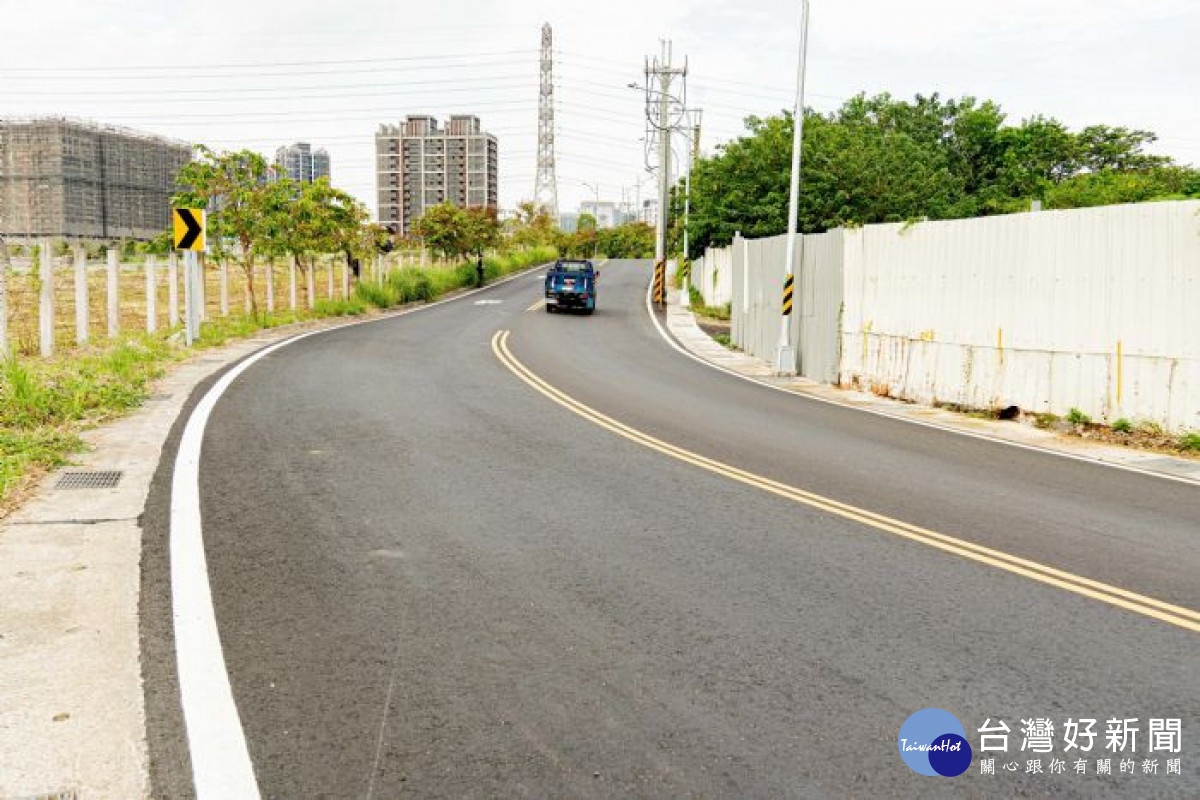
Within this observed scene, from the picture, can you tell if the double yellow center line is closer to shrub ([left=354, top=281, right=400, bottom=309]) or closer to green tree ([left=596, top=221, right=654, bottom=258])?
shrub ([left=354, top=281, right=400, bottom=309])

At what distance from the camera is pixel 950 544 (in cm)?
689

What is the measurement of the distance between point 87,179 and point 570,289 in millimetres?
83916

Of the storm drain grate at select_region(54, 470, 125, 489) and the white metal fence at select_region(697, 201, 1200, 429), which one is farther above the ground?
the white metal fence at select_region(697, 201, 1200, 429)

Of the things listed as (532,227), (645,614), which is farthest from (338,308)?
(532,227)

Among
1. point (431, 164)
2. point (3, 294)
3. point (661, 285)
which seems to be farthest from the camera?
point (431, 164)

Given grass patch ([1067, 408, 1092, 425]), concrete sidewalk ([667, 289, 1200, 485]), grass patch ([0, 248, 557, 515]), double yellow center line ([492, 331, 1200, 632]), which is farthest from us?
grass patch ([1067, 408, 1092, 425])

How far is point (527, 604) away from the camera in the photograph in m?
5.44

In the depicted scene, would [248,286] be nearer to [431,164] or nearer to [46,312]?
[46,312]

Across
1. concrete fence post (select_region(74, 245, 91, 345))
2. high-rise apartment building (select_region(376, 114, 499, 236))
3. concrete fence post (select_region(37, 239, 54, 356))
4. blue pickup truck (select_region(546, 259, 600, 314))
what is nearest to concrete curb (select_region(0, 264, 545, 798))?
concrete fence post (select_region(37, 239, 54, 356))

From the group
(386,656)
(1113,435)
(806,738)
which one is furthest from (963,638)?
(1113,435)

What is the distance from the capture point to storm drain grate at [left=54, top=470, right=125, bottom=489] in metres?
8.06

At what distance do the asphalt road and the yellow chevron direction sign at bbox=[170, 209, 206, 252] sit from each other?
10.4 metres

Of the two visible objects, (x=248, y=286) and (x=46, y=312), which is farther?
(x=248, y=286)

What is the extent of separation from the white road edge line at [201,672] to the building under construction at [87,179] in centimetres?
9265
